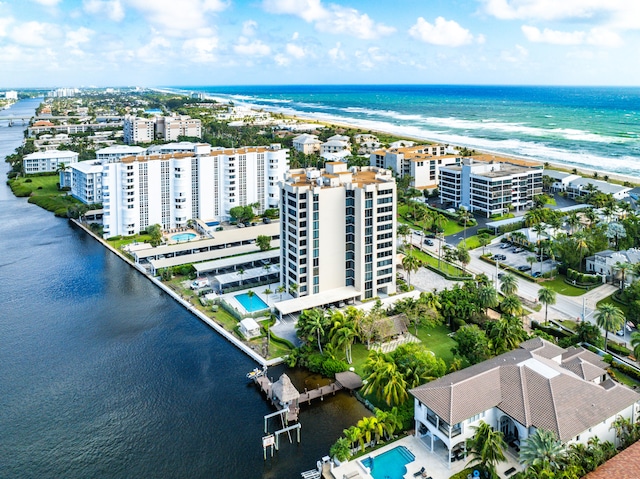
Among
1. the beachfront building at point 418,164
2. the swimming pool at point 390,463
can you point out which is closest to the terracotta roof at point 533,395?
the swimming pool at point 390,463

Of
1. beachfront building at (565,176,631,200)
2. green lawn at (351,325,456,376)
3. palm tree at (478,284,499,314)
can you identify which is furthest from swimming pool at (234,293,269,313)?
beachfront building at (565,176,631,200)

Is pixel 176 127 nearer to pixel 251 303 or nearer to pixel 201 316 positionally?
pixel 251 303

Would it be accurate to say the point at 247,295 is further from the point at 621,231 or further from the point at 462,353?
the point at 621,231

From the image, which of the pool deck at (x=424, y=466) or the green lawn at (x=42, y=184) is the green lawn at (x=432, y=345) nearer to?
the pool deck at (x=424, y=466)

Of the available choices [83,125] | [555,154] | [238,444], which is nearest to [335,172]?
[238,444]

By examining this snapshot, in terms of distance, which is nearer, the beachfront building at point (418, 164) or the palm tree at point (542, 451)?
the palm tree at point (542, 451)

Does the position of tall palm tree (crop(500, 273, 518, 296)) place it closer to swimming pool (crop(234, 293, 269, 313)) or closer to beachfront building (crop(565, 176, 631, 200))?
swimming pool (crop(234, 293, 269, 313))
